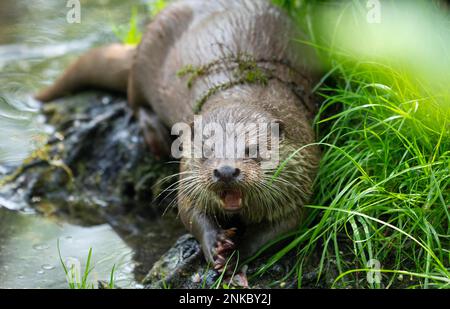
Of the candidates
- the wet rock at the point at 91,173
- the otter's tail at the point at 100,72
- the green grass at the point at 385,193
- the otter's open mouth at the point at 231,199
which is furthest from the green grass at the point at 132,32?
the otter's open mouth at the point at 231,199

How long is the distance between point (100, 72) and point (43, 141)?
0.59 metres

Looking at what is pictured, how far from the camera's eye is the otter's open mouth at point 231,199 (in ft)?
10.9

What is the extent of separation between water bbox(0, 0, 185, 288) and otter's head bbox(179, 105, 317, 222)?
0.69 metres

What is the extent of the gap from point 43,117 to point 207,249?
232 centimetres

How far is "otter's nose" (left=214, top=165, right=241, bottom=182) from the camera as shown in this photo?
313cm

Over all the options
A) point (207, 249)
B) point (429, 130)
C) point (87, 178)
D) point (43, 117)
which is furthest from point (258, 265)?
point (43, 117)

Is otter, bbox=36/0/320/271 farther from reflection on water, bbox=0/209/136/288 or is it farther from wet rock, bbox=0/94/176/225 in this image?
reflection on water, bbox=0/209/136/288

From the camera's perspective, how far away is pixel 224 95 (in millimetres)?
3879

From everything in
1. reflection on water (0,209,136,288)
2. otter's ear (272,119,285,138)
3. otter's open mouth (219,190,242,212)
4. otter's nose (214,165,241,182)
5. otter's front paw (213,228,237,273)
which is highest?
otter's ear (272,119,285,138)

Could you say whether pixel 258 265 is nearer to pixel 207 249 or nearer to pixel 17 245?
pixel 207 249

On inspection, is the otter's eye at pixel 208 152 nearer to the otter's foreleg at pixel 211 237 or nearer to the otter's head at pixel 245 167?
the otter's head at pixel 245 167

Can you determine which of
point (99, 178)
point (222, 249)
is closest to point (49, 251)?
point (99, 178)

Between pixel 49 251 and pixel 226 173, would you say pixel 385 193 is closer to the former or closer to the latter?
pixel 226 173

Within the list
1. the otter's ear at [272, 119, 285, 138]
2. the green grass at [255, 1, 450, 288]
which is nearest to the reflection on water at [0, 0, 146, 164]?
the otter's ear at [272, 119, 285, 138]
